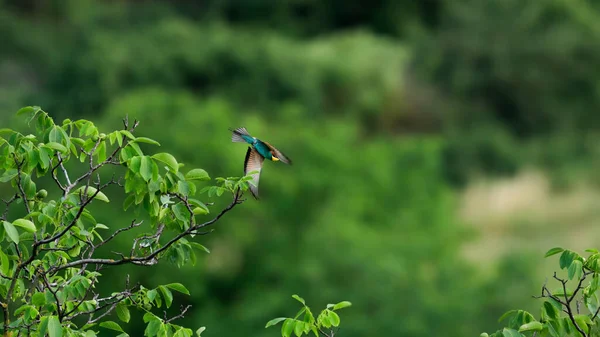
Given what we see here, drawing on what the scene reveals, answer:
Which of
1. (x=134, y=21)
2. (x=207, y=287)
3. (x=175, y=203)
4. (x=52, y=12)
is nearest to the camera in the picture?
(x=175, y=203)

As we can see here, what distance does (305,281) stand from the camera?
24469 millimetres

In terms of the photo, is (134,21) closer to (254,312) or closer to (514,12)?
(514,12)

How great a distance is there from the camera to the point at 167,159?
4.89 meters

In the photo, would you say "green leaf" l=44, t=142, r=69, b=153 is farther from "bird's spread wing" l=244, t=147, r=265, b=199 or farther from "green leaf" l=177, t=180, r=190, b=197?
"bird's spread wing" l=244, t=147, r=265, b=199

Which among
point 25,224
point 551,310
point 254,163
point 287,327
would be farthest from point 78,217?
point 551,310

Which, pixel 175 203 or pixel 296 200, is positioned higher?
pixel 296 200

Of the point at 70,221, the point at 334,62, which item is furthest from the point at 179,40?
the point at 70,221

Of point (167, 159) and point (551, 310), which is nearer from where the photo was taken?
point (167, 159)

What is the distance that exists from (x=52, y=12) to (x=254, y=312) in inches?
1106

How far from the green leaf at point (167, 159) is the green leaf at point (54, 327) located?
2.76ft

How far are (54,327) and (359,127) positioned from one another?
32307 millimetres

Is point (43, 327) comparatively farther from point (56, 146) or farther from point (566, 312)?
point (566, 312)

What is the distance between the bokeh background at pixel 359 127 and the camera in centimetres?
2478

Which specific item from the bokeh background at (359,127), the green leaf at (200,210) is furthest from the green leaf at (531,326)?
the bokeh background at (359,127)
